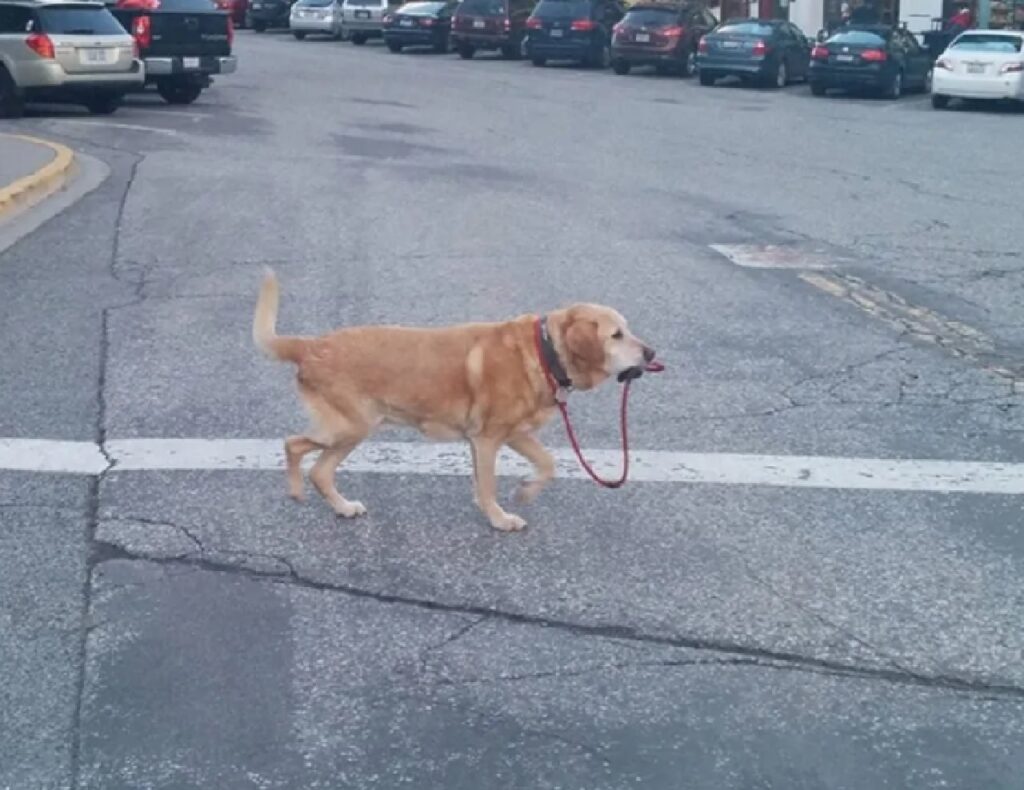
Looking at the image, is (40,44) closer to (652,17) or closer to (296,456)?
(296,456)

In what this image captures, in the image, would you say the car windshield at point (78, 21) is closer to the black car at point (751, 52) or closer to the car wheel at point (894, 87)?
the black car at point (751, 52)

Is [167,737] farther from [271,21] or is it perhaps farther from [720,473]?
[271,21]

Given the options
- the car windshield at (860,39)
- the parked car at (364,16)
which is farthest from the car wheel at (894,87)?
the parked car at (364,16)

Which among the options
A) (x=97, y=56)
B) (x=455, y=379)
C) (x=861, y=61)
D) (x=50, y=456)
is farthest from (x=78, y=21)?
(x=455, y=379)

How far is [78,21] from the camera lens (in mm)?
23672

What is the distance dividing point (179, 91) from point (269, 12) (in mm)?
29205

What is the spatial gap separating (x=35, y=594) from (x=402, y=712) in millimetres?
1637

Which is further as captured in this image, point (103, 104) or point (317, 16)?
point (317, 16)

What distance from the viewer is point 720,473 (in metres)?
7.59

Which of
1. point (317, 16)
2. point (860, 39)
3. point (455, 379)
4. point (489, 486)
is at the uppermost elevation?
point (455, 379)

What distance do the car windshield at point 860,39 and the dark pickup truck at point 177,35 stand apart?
43.3 feet

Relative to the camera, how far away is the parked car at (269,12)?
55.2 meters

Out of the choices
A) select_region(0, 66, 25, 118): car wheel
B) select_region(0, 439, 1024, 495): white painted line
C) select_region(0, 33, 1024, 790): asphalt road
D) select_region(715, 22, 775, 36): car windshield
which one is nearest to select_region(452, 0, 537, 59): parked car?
select_region(715, 22, 775, 36): car windshield

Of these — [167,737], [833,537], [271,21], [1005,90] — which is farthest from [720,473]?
[271,21]
